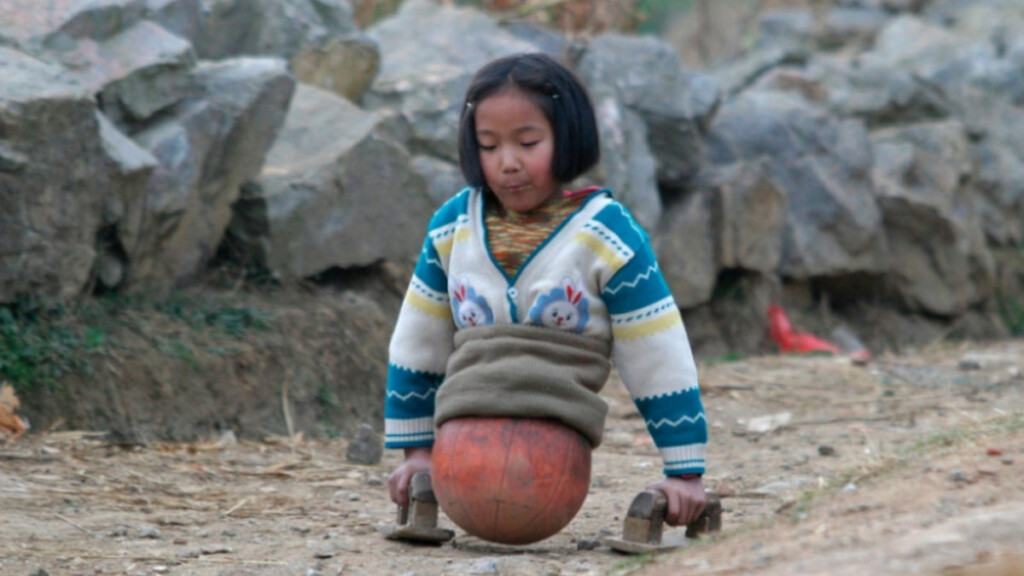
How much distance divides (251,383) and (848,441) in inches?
93.4

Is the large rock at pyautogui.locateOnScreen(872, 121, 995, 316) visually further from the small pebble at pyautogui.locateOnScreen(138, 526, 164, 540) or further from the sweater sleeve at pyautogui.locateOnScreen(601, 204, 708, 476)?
the small pebble at pyautogui.locateOnScreen(138, 526, 164, 540)

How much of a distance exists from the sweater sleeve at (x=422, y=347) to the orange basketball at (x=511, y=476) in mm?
292

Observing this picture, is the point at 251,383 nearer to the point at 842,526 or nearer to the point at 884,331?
the point at 842,526

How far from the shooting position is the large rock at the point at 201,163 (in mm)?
A: 5031

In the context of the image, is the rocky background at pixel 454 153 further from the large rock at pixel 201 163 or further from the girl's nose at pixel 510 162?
the girl's nose at pixel 510 162

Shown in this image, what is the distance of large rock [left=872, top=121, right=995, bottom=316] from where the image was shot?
29.2 ft

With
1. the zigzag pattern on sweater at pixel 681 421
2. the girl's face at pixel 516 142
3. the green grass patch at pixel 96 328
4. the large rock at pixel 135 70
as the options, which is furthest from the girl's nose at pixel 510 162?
the large rock at pixel 135 70

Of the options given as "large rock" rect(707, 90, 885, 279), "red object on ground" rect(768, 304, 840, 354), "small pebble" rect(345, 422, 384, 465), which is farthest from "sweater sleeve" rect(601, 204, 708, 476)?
"large rock" rect(707, 90, 885, 279)

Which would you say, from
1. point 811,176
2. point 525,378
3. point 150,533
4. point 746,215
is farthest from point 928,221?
point 150,533

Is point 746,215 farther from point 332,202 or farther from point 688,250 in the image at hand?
point 332,202

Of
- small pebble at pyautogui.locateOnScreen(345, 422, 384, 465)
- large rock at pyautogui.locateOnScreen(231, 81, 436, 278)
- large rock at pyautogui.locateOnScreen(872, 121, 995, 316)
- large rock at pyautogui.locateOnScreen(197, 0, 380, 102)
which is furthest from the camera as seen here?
large rock at pyautogui.locateOnScreen(872, 121, 995, 316)

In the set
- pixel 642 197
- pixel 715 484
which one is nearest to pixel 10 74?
pixel 715 484

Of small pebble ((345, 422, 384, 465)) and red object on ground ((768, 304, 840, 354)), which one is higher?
red object on ground ((768, 304, 840, 354))

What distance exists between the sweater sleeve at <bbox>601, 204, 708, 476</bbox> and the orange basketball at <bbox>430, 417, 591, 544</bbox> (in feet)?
0.75
